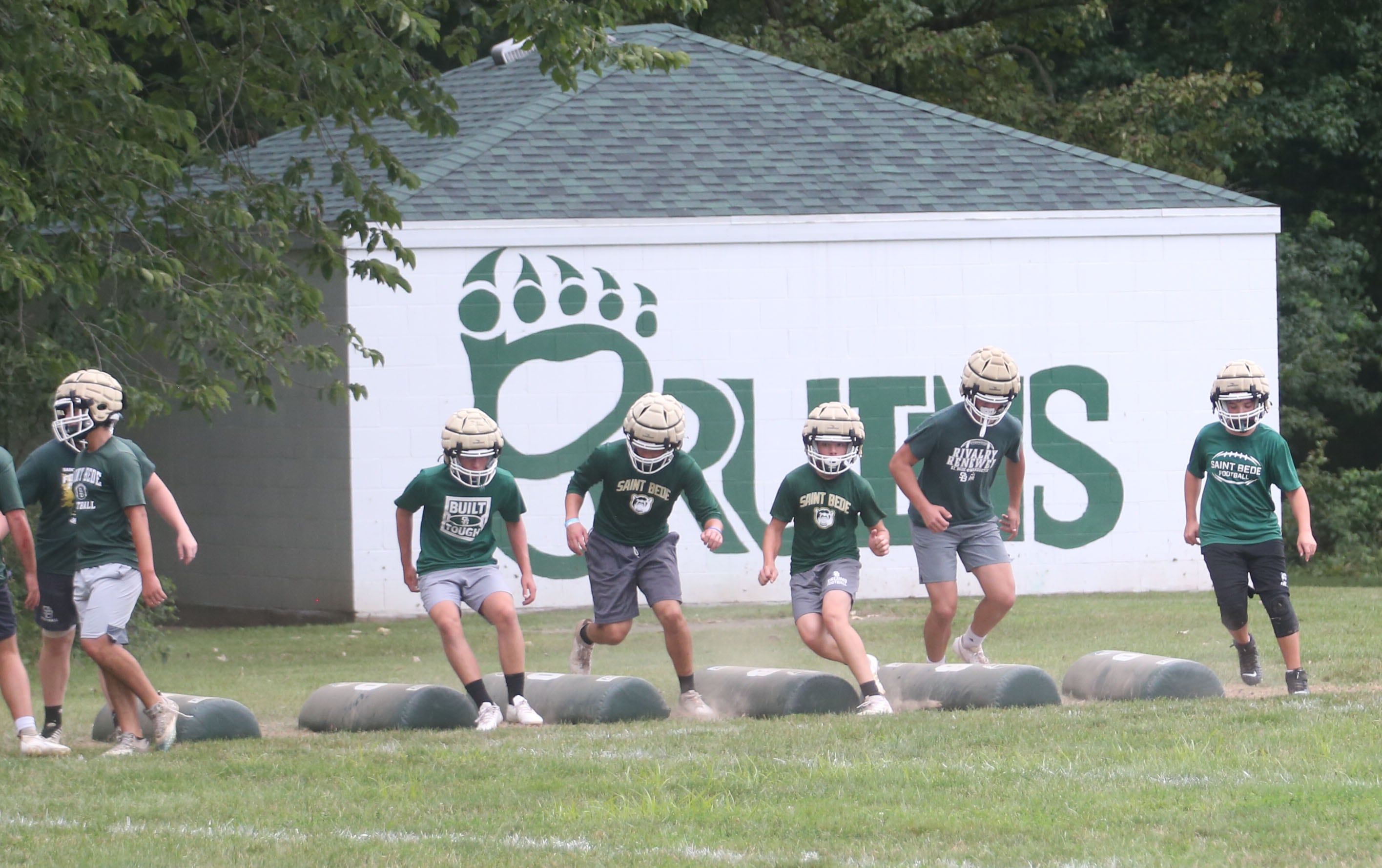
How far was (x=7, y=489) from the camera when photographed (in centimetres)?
803

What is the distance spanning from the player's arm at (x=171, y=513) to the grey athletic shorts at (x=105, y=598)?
0.29 m

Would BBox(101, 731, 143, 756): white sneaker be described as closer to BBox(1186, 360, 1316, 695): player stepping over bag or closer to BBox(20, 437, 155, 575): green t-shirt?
BBox(20, 437, 155, 575): green t-shirt

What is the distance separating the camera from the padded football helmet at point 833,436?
9352 mm

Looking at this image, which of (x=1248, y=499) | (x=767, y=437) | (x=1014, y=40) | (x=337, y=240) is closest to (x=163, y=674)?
(x=337, y=240)

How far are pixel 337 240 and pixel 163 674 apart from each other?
3.45m

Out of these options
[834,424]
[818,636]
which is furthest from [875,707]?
[834,424]

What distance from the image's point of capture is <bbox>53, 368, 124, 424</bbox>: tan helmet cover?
817 centimetres

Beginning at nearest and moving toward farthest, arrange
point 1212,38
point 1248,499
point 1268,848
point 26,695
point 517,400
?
point 1268,848 → point 26,695 → point 1248,499 → point 517,400 → point 1212,38

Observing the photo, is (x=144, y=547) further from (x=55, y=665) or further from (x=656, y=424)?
(x=656, y=424)

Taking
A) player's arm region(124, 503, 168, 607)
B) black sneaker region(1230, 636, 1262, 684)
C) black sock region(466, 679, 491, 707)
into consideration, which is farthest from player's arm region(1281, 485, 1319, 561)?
player's arm region(124, 503, 168, 607)

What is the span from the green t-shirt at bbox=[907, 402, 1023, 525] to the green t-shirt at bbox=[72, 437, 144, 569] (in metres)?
4.17

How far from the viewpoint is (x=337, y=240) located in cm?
1312

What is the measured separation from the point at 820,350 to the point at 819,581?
774cm

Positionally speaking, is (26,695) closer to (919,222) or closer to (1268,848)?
(1268,848)
